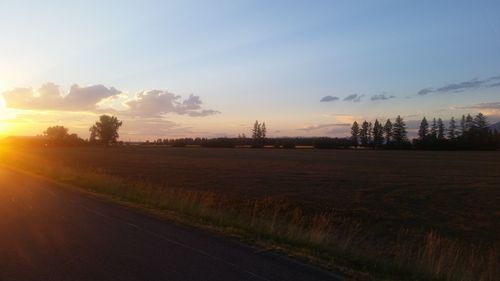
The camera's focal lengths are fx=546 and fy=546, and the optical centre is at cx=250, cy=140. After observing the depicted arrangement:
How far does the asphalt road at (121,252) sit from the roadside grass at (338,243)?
883 millimetres

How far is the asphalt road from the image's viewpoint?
808cm

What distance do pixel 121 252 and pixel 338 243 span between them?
5096 millimetres

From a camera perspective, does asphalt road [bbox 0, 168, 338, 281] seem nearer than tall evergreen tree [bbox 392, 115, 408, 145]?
Yes

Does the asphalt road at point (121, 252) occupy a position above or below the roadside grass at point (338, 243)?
above

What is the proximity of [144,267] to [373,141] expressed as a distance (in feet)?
593

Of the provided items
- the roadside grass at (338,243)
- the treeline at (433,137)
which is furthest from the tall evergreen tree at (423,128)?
the roadside grass at (338,243)

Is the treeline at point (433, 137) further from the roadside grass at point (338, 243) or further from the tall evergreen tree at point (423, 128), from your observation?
the roadside grass at point (338, 243)

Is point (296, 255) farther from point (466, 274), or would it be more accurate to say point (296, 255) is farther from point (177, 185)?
point (177, 185)

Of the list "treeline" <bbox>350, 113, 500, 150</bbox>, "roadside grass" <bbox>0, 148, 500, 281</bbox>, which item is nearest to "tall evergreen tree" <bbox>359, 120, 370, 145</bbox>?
"treeline" <bbox>350, 113, 500, 150</bbox>

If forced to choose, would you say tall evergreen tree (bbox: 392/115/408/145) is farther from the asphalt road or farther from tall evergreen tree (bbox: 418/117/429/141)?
the asphalt road

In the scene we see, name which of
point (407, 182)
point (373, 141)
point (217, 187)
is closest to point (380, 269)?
point (217, 187)

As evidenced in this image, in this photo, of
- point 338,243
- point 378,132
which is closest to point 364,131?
point 378,132

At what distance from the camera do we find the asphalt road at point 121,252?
8.08 m

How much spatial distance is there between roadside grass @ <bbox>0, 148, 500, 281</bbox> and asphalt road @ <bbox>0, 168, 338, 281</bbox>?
2.90 feet
